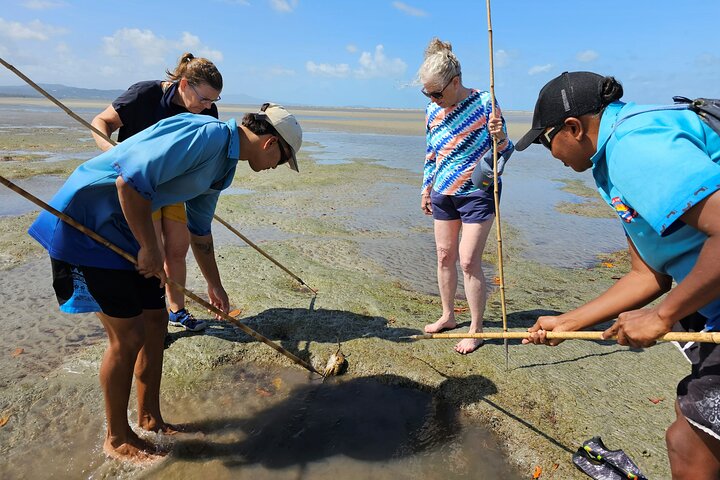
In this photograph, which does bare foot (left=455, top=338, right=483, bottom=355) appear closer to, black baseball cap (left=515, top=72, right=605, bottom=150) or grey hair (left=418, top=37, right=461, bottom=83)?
grey hair (left=418, top=37, right=461, bottom=83)

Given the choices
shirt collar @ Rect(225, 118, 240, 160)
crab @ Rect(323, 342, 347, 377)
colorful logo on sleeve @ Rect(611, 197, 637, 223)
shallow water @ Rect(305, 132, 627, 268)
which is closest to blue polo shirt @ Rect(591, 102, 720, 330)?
colorful logo on sleeve @ Rect(611, 197, 637, 223)

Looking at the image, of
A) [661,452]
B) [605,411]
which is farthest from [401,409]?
[661,452]

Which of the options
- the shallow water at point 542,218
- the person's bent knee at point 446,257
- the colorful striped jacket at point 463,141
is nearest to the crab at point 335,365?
the person's bent knee at point 446,257

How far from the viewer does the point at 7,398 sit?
10.6 ft

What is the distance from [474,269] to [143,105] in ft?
9.33

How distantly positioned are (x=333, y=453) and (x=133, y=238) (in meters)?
1.75

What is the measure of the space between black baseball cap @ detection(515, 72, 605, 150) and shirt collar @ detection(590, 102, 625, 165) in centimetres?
4

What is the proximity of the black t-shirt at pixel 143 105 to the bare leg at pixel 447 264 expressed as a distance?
2329mm

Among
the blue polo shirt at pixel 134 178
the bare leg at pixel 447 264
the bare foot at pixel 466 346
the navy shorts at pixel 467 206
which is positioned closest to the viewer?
the blue polo shirt at pixel 134 178

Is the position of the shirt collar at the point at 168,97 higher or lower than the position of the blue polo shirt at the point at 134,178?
higher

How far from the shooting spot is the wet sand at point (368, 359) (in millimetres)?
2924

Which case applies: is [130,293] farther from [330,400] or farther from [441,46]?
[441,46]

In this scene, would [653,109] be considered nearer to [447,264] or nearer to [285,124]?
[285,124]

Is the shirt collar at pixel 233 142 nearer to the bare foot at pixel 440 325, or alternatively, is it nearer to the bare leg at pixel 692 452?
the bare leg at pixel 692 452
